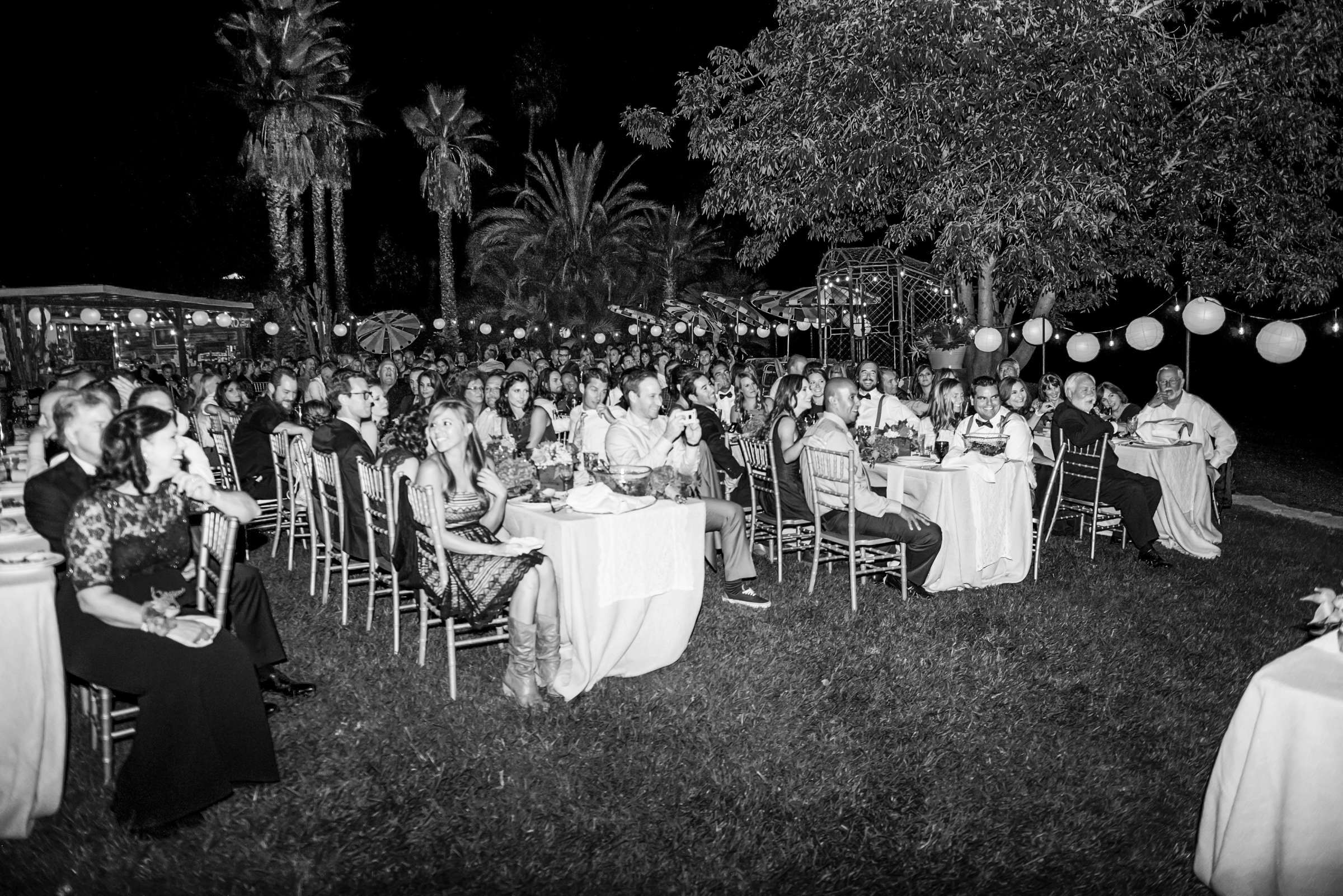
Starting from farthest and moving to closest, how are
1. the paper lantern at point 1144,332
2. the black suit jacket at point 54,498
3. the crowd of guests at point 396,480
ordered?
the paper lantern at point 1144,332 < the black suit jacket at point 54,498 < the crowd of guests at point 396,480

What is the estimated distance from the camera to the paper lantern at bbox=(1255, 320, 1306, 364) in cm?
949

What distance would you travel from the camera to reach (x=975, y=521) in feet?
20.5

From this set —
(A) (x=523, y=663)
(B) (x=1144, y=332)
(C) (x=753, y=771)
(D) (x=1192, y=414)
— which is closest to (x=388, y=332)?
(B) (x=1144, y=332)

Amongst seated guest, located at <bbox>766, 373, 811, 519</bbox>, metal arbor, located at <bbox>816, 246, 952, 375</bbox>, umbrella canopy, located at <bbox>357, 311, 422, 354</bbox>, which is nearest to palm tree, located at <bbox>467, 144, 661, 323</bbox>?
umbrella canopy, located at <bbox>357, 311, 422, 354</bbox>

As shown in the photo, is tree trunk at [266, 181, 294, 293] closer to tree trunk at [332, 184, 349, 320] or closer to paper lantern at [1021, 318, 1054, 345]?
tree trunk at [332, 184, 349, 320]

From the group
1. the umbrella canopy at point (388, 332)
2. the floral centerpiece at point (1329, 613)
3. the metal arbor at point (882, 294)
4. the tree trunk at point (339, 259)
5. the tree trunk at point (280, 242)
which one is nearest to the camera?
the floral centerpiece at point (1329, 613)

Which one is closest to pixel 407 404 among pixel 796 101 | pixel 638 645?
pixel 796 101

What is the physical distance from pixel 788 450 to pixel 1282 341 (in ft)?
A: 20.9

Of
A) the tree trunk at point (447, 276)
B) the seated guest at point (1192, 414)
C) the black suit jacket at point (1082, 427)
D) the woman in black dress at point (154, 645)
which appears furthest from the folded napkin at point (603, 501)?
the tree trunk at point (447, 276)

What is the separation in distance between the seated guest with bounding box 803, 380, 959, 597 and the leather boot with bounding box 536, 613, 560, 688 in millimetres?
2307

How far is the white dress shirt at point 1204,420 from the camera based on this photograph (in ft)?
27.6

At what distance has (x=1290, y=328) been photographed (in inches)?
375

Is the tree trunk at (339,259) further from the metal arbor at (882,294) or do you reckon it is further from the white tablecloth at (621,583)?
the white tablecloth at (621,583)

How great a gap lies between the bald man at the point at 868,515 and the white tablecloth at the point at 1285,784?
3.34 m
